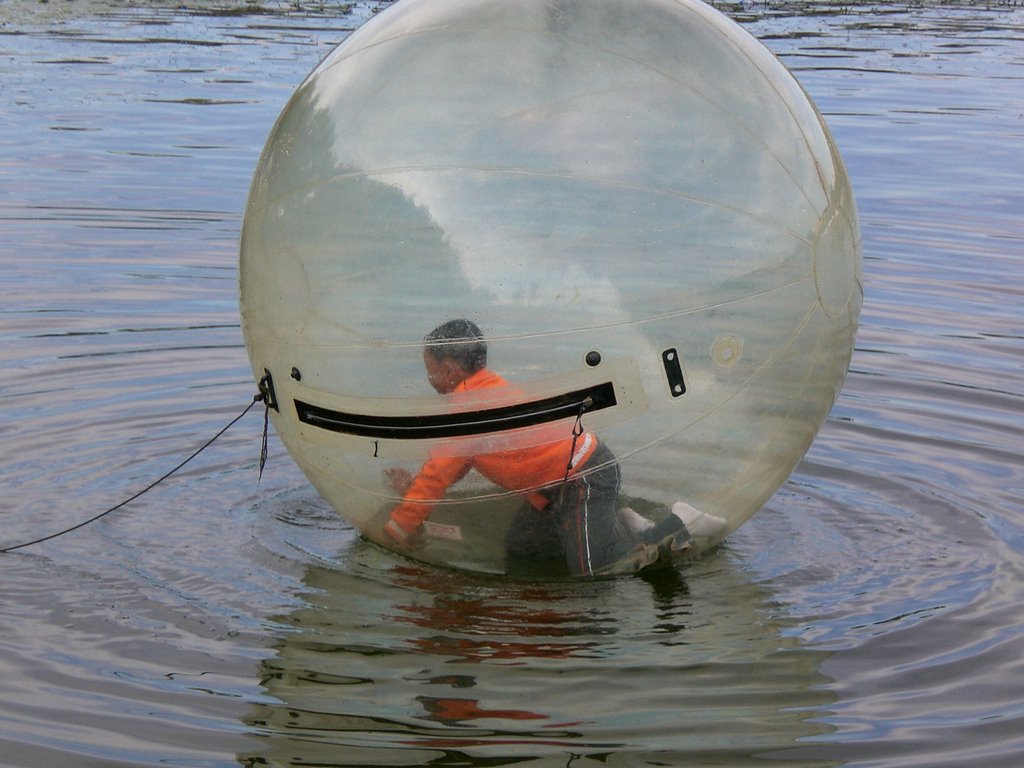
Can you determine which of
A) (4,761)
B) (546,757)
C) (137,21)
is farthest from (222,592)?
(137,21)

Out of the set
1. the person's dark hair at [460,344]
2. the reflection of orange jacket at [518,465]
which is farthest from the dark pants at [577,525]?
the person's dark hair at [460,344]

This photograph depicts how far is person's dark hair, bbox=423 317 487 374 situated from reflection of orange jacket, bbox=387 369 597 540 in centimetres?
10

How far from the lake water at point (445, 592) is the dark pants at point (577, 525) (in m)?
0.20

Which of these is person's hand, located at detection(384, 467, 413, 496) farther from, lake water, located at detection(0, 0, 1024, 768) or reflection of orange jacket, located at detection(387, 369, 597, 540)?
lake water, located at detection(0, 0, 1024, 768)

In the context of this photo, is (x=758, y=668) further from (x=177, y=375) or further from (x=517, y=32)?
(x=177, y=375)

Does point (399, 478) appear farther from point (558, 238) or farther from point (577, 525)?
point (558, 238)

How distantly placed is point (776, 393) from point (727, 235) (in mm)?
653

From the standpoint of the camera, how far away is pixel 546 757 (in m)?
4.69

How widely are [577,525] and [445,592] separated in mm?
665

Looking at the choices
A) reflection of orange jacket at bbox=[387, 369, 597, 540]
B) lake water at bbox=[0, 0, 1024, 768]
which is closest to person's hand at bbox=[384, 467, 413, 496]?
reflection of orange jacket at bbox=[387, 369, 597, 540]

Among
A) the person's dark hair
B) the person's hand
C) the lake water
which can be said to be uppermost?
the person's dark hair

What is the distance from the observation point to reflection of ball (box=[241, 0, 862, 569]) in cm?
500

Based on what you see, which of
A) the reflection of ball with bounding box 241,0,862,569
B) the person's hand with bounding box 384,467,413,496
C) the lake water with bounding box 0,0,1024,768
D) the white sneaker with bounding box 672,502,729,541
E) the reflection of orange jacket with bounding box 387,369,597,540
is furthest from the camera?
the white sneaker with bounding box 672,502,729,541

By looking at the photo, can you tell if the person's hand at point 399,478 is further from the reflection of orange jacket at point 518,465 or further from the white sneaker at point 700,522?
the white sneaker at point 700,522
